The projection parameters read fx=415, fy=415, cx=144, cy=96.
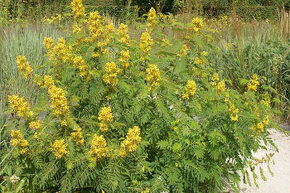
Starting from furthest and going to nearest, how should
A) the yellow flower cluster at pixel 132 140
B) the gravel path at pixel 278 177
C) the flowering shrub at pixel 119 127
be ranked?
1. the gravel path at pixel 278 177
2. the flowering shrub at pixel 119 127
3. the yellow flower cluster at pixel 132 140

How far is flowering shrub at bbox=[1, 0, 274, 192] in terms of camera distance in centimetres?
252

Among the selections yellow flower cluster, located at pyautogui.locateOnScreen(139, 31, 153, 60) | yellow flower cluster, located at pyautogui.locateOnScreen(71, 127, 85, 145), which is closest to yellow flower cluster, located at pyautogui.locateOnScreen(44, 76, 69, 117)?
yellow flower cluster, located at pyautogui.locateOnScreen(71, 127, 85, 145)

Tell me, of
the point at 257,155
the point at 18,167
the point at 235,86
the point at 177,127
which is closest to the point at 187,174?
the point at 177,127

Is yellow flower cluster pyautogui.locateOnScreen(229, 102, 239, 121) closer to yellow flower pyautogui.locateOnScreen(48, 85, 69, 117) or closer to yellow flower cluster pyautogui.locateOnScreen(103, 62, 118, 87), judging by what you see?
yellow flower cluster pyautogui.locateOnScreen(103, 62, 118, 87)

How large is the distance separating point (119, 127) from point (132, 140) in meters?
0.30

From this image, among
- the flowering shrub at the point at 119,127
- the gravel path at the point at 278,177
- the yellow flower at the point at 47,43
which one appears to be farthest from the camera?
the gravel path at the point at 278,177

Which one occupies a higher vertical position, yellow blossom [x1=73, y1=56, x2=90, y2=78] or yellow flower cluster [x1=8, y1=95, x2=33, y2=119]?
yellow blossom [x1=73, y1=56, x2=90, y2=78]

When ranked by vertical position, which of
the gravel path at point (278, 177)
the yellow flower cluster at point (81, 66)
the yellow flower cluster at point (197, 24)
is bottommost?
the gravel path at point (278, 177)

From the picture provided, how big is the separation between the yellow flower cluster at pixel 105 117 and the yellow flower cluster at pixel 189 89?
0.57m

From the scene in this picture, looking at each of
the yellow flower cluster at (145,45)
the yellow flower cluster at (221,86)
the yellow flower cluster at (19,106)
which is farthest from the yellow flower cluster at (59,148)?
the yellow flower cluster at (221,86)

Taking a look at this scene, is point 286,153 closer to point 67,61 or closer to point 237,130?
point 237,130

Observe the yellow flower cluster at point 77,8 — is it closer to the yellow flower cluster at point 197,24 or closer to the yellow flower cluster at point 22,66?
the yellow flower cluster at point 22,66

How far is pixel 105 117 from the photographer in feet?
8.18

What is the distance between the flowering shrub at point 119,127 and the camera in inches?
99.1
